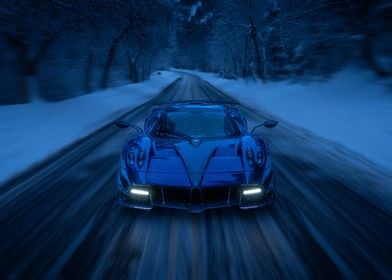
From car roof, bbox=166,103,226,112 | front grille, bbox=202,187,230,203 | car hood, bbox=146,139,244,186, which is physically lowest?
front grille, bbox=202,187,230,203

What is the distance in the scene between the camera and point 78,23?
49.6ft

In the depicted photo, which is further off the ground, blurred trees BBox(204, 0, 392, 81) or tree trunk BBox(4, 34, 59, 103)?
blurred trees BBox(204, 0, 392, 81)

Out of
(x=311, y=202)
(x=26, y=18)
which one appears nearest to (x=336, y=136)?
(x=311, y=202)

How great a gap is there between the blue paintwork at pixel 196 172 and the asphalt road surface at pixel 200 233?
1.08ft

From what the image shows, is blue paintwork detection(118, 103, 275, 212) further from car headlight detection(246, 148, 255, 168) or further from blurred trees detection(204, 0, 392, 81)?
blurred trees detection(204, 0, 392, 81)

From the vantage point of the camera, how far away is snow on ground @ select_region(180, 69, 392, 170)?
8.30 meters

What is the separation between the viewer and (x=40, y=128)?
10.8 meters

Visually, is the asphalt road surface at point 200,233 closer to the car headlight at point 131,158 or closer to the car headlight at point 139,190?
the car headlight at point 139,190

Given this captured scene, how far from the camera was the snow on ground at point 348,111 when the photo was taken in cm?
830

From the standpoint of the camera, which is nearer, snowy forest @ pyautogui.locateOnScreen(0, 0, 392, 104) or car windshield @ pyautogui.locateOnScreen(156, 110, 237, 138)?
car windshield @ pyautogui.locateOnScreen(156, 110, 237, 138)

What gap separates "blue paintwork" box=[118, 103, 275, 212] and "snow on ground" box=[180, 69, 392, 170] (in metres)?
3.95

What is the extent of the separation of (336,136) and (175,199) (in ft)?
23.5

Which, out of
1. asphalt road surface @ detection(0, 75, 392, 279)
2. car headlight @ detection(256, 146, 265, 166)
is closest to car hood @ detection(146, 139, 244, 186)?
car headlight @ detection(256, 146, 265, 166)

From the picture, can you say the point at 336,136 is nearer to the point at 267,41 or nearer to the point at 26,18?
the point at 26,18
